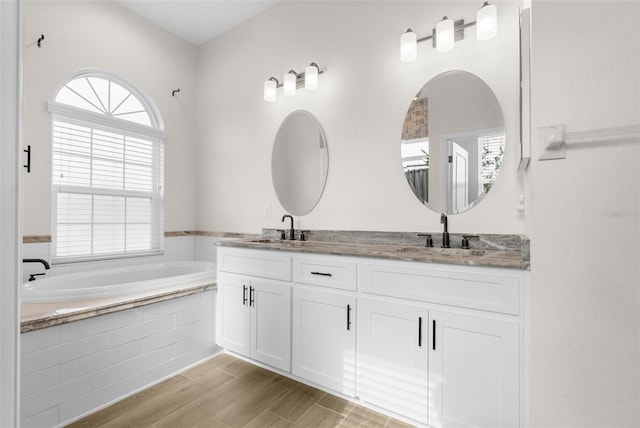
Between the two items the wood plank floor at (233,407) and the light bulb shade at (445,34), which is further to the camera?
the light bulb shade at (445,34)

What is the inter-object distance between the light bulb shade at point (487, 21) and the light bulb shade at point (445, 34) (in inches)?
5.7

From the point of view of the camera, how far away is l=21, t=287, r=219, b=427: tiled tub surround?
158cm

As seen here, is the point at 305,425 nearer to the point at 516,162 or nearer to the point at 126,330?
the point at 126,330

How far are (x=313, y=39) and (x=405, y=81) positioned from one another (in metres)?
0.96

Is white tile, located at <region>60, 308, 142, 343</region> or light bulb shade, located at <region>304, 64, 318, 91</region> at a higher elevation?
light bulb shade, located at <region>304, 64, 318, 91</region>

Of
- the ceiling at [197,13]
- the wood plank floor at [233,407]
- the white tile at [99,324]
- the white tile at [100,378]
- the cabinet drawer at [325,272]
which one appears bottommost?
the wood plank floor at [233,407]

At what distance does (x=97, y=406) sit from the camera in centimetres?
179

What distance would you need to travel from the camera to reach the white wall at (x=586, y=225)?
1151 millimetres

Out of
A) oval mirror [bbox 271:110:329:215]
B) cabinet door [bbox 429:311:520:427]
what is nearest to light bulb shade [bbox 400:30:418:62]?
oval mirror [bbox 271:110:329:215]

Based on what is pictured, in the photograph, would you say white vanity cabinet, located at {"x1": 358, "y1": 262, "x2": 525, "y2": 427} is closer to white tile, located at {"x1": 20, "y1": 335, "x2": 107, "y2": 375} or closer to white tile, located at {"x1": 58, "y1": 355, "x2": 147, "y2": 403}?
white tile, located at {"x1": 58, "y1": 355, "x2": 147, "y2": 403}

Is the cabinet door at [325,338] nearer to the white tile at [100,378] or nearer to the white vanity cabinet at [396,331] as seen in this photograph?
the white vanity cabinet at [396,331]

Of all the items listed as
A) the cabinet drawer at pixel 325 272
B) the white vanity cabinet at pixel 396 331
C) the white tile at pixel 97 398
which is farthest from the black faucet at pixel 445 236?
the white tile at pixel 97 398

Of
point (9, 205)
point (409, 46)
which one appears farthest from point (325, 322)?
point (409, 46)

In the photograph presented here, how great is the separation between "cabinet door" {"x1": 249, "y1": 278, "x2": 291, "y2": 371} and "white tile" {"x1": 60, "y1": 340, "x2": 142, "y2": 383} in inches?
28.9
